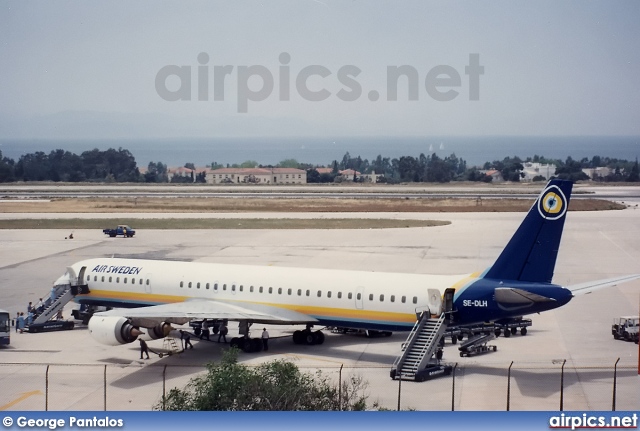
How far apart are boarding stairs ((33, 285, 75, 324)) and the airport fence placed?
8.92m

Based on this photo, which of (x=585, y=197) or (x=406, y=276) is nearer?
(x=406, y=276)

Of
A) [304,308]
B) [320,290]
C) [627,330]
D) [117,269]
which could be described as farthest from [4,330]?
[627,330]

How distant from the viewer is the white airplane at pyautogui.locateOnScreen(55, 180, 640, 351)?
3750 cm

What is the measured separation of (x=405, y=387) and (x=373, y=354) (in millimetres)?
6598

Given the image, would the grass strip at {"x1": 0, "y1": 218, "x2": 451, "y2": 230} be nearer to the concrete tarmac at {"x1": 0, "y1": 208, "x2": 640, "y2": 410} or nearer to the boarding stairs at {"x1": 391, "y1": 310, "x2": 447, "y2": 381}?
the concrete tarmac at {"x1": 0, "y1": 208, "x2": 640, "y2": 410}

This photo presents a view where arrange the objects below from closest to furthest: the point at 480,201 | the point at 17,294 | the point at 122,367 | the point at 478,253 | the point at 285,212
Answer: the point at 122,367 < the point at 17,294 < the point at 478,253 < the point at 285,212 < the point at 480,201

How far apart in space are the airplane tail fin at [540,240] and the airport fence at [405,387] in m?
4.27

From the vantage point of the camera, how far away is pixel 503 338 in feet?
149

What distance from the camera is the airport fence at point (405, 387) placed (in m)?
32.4

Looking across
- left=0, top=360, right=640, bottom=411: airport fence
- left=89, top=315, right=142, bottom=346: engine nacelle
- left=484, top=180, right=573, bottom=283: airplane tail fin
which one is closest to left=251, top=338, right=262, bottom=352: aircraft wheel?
left=0, top=360, right=640, bottom=411: airport fence

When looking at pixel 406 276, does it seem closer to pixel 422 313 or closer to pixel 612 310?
pixel 422 313

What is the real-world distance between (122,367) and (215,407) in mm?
15799

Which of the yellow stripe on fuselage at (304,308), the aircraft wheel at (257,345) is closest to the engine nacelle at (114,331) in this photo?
the aircraft wheel at (257,345)

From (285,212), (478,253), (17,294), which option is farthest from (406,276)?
(285,212)
